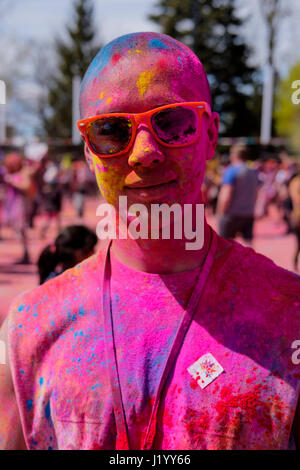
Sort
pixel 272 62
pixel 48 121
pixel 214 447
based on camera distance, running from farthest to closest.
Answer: pixel 48 121
pixel 272 62
pixel 214 447

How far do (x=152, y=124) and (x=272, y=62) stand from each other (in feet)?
55.7

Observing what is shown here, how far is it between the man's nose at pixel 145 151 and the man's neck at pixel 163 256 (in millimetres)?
213

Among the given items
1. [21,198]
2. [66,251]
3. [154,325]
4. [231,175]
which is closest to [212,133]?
[154,325]

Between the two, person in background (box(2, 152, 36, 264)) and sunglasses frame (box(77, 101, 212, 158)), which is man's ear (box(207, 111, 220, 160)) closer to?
sunglasses frame (box(77, 101, 212, 158))

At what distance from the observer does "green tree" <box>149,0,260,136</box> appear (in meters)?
22.2

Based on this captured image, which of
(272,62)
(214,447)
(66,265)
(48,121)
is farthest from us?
(48,121)

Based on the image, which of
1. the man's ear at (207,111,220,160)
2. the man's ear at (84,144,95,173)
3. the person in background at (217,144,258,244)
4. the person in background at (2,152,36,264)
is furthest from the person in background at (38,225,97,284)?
the person in background at (2,152,36,264)

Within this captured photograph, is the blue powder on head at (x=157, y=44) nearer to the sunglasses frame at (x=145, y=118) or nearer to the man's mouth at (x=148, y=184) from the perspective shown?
the sunglasses frame at (x=145, y=118)

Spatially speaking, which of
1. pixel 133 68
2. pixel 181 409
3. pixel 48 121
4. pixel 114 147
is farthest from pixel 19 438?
pixel 48 121

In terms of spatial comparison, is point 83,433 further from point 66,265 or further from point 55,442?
point 66,265

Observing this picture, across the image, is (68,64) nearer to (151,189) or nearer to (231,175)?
(231,175)

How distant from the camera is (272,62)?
16688 millimetres

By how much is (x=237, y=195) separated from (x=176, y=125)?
5.60 m

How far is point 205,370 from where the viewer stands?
1.15 meters
